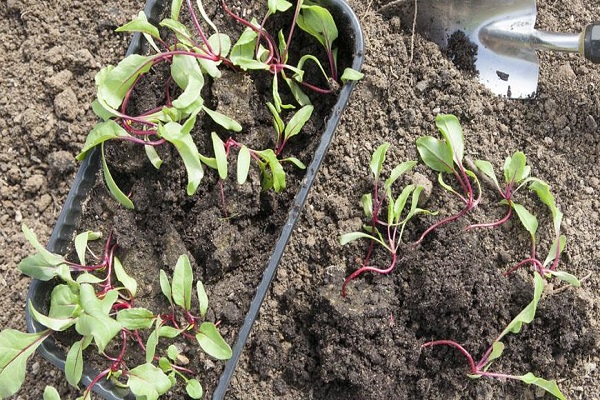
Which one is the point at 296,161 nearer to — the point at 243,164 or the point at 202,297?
the point at 243,164

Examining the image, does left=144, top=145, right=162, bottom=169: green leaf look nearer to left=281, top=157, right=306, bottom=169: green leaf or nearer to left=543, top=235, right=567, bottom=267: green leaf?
left=281, top=157, right=306, bottom=169: green leaf

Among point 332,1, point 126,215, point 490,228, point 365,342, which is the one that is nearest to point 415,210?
point 490,228

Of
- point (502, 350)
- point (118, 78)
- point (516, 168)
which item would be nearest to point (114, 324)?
point (118, 78)

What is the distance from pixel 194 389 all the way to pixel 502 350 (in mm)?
673

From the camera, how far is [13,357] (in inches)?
47.4

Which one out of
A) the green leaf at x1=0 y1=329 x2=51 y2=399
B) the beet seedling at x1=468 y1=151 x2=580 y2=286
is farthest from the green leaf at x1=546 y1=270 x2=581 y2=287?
the green leaf at x1=0 y1=329 x2=51 y2=399

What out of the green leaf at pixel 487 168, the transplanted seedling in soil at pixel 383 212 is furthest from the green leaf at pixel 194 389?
the green leaf at pixel 487 168

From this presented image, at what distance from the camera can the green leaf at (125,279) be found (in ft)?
4.10

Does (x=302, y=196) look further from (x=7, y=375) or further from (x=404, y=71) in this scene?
(x=7, y=375)

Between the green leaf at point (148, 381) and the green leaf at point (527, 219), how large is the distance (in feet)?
2.78

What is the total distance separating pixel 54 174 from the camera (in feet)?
4.99

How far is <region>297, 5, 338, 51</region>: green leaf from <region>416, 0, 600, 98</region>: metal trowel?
1.23ft

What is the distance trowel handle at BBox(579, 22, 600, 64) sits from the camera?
58.1 inches

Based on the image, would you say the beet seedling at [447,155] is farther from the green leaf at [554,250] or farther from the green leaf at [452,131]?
the green leaf at [554,250]
